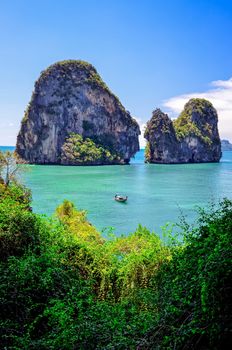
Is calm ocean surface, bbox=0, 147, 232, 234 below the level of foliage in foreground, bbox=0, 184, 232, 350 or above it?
below

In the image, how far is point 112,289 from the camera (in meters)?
9.88

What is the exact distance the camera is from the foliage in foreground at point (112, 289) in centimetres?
498

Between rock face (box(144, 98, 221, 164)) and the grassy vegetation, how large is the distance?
50.7 ft

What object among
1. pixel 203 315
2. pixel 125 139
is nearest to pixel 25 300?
pixel 203 315

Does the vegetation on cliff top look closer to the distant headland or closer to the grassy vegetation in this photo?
the distant headland

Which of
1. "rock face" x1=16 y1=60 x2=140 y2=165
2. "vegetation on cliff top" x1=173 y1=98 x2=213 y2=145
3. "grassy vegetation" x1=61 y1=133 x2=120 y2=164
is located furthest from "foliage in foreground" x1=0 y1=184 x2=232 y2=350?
"vegetation on cliff top" x1=173 y1=98 x2=213 y2=145

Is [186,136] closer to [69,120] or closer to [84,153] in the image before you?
[84,153]

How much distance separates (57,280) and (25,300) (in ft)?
3.20

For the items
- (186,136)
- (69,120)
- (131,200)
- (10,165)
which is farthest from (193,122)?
(10,165)

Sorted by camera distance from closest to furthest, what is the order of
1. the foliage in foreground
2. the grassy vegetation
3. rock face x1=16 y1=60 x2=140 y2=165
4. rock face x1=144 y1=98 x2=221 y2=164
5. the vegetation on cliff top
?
the foliage in foreground < the grassy vegetation < rock face x1=16 y1=60 x2=140 y2=165 < rock face x1=144 y1=98 x2=221 y2=164 < the vegetation on cliff top

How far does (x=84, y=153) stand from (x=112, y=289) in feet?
340

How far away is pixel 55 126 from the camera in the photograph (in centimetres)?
11888

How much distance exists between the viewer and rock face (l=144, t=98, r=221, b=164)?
126438mm

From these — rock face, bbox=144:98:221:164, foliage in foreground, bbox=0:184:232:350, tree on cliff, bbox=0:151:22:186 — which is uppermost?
rock face, bbox=144:98:221:164
